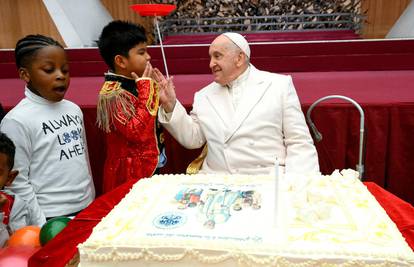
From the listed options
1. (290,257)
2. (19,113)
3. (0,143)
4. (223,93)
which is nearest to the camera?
(290,257)

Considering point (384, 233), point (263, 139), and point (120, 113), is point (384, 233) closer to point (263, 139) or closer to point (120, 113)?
point (263, 139)

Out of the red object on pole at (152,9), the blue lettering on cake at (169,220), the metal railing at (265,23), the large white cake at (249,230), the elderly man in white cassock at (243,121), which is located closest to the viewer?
the large white cake at (249,230)

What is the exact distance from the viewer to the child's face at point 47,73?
5.37ft

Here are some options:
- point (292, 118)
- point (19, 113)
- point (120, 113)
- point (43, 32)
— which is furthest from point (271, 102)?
point (43, 32)

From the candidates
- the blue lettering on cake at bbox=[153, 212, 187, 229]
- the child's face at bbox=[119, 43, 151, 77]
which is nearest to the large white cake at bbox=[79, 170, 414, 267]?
the blue lettering on cake at bbox=[153, 212, 187, 229]

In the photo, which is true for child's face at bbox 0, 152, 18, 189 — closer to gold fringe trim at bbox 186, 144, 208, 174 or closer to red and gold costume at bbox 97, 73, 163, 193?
red and gold costume at bbox 97, 73, 163, 193

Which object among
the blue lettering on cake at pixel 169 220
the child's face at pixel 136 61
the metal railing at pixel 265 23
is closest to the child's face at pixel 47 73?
the child's face at pixel 136 61

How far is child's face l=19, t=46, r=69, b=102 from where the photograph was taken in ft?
5.37

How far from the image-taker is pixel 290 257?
84cm

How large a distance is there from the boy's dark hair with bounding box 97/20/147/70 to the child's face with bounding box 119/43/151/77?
0.06 ft

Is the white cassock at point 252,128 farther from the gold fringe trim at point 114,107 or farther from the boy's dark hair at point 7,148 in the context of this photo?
the boy's dark hair at point 7,148

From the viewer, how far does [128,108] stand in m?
1.73

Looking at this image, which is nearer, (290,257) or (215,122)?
(290,257)

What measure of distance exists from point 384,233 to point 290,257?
24cm
